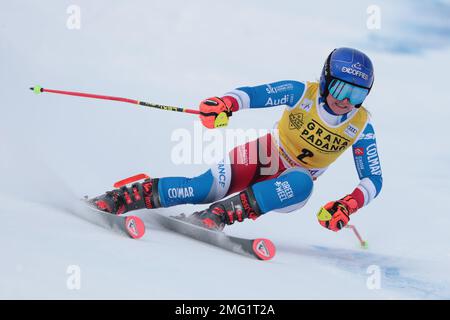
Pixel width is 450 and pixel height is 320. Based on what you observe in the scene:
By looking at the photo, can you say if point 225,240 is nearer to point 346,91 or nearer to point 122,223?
point 122,223

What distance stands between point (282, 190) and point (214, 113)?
0.60m

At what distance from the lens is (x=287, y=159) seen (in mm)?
4152

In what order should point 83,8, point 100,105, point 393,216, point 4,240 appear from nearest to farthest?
point 4,240, point 393,216, point 100,105, point 83,8

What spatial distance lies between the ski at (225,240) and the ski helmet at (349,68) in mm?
1010

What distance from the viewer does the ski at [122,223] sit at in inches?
135

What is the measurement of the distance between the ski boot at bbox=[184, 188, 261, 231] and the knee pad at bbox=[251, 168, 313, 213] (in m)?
0.05

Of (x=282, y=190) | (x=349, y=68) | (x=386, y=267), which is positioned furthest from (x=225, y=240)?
(x=349, y=68)

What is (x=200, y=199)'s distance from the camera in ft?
13.1

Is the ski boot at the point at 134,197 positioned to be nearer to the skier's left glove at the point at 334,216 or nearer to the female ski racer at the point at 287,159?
the female ski racer at the point at 287,159

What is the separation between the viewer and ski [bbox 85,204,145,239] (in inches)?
135

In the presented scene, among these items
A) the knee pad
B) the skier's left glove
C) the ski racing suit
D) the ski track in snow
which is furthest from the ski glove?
the ski track in snow
